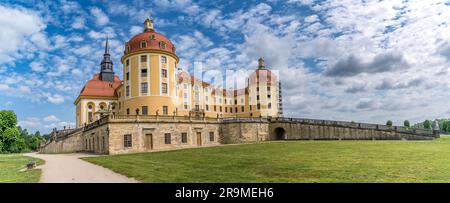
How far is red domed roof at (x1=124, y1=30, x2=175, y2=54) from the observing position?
133 ft

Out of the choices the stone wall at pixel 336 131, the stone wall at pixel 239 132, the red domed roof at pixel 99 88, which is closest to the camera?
the stone wall at pixel 336 131

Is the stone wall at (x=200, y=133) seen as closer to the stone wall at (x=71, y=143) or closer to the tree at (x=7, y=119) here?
the stone wall at (x=71, y=143)

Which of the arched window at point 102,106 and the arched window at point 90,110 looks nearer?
the arched window at point 90,110

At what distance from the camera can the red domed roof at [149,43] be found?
133 ft

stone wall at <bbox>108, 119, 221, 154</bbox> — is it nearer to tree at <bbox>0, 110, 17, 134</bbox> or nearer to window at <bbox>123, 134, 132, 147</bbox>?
window at <bbox>123, 134, 132, 147</bbox>

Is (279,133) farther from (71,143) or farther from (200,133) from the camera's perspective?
(71,143)

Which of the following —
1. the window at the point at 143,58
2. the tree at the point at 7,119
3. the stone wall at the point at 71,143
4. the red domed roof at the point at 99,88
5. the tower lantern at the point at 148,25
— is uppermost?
the tower lantern at the point at 148,25

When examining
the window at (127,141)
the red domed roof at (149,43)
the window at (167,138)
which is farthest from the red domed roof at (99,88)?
the window at (127,141)

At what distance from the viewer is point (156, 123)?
33562 mm

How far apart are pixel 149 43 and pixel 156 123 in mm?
12932

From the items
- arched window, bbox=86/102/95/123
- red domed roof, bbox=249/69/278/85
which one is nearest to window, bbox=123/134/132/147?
arched window, bbox=86/102/95/123
